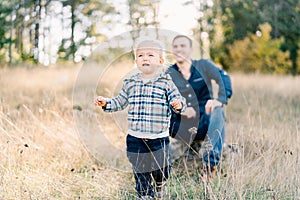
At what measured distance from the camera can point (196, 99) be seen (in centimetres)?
329

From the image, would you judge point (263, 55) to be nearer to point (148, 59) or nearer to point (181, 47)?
point (181, 47)

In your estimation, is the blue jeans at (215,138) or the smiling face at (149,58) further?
the blue jeans at (215,138)

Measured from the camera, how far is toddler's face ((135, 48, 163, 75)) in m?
2.25

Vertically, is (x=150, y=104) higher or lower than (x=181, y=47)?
lower

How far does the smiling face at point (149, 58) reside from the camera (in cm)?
225

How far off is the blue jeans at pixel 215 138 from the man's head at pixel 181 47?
0.52 m

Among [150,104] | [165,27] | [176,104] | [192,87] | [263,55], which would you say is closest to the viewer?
[176,104]

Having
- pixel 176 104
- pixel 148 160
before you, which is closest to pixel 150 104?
pixel 176 104

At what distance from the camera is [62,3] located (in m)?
7.40

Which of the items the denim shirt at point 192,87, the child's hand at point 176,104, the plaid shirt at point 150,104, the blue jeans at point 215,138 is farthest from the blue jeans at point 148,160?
the denim shirt at point 192,87

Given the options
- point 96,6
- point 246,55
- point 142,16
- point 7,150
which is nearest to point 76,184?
point 7,150

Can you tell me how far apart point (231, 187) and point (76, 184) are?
1071mm

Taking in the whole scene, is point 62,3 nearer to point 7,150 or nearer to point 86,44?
point 86,44

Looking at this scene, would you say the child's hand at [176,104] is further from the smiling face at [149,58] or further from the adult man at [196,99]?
the adult man at [196,99]
